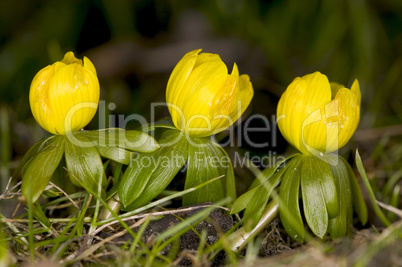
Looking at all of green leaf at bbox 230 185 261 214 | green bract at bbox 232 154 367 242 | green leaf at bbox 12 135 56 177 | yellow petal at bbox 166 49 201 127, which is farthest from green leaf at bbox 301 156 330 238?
green leaf at bbox 12 135 56 177

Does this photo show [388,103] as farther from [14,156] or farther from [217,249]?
[14,156]

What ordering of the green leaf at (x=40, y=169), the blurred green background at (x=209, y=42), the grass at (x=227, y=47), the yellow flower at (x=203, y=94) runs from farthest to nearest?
the blurred green background at (x=209, y=42)
the grass at (x=227, y=47)
the yellow flower at (x=203, y=94)
the green leaf at (x=40, y=169)

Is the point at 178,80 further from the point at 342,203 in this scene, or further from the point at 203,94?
the point at 342,203

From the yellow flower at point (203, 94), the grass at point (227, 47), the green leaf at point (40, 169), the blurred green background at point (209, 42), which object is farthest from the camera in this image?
the blurred green background at point (209, 42)

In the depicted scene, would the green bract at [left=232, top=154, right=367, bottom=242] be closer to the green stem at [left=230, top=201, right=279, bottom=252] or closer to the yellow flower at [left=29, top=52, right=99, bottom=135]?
the green stem at [left=230, top=201, right=279, bottom=252]

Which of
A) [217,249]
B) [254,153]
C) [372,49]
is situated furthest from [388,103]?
[217,249]

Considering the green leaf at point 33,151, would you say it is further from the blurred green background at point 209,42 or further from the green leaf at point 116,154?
the blurred green background at point 209,42

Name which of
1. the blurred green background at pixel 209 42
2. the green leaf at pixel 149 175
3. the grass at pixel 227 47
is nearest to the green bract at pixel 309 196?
the green leaf at pixel 149 175
